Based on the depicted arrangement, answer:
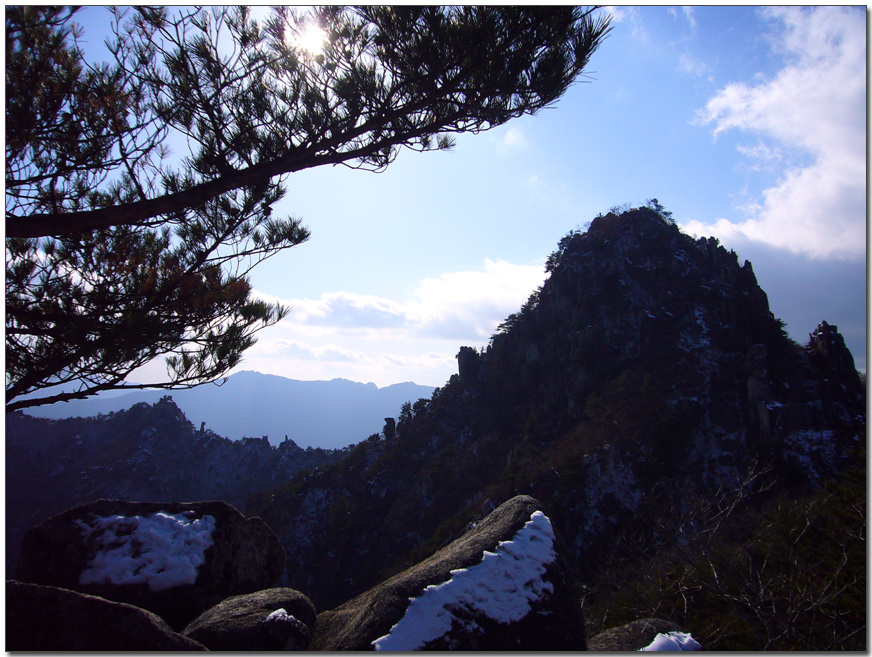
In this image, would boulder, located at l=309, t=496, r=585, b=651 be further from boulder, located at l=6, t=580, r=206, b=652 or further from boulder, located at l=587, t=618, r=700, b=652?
boulder, located at l=6, t=580, r=206, b=652

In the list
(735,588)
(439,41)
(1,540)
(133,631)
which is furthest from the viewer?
(735,588)

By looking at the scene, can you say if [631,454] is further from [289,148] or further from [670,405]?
[289,148]

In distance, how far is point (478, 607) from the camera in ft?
8.35

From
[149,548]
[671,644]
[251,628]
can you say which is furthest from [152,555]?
[671,644]

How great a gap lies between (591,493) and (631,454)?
2.59 m

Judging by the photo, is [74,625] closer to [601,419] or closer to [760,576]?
[760,576]

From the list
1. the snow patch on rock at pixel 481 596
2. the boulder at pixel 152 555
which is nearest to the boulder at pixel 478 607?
the snow patch on rock at pixel 481 596

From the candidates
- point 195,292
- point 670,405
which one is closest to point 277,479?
point 670,405

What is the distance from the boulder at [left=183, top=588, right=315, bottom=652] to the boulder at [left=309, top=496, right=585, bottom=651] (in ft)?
0.61

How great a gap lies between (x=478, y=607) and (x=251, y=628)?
1371 mm

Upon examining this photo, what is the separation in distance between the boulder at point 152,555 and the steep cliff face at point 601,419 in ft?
50.7

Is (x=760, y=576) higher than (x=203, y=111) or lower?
lower

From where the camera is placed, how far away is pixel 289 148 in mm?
3271

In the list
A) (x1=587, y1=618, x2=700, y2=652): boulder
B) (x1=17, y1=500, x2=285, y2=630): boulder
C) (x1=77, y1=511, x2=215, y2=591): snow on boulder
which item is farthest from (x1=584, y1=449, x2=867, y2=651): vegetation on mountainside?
(x1=77, y1=511, x2=215, y2=591): snow on boulder
